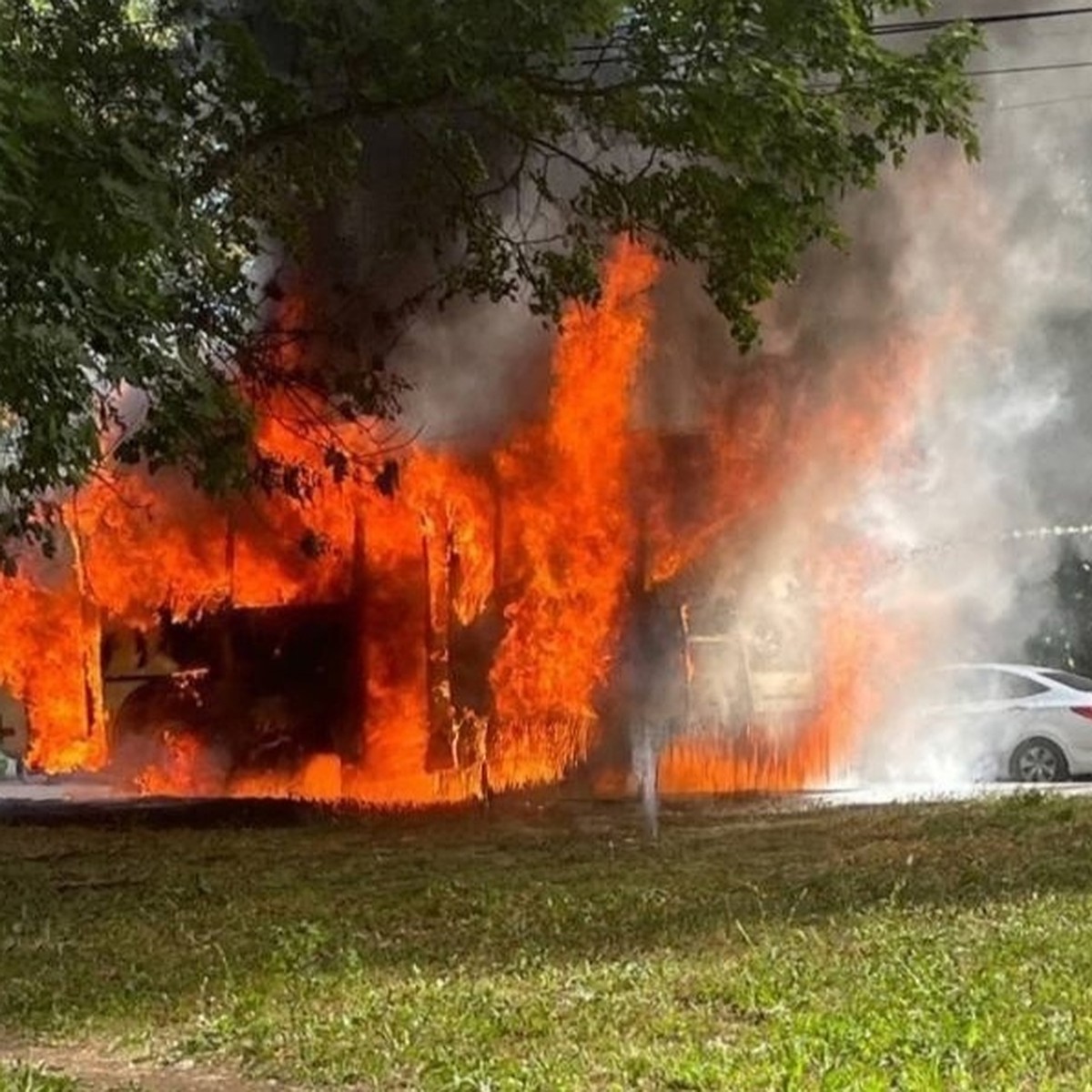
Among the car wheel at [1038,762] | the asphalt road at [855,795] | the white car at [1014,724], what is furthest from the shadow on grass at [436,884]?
the car wheel at [1038,762]

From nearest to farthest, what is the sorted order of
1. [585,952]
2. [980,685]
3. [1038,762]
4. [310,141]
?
[585,952] → [310,141] → [1038,762] → [980,685]

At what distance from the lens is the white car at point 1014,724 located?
1673 centimetres

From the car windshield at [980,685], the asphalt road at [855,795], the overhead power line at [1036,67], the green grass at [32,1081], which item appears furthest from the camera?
the car windshield at [980,685]

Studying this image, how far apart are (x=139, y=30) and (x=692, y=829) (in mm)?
6786

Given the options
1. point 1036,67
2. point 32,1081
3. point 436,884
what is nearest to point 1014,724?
point 1036,67

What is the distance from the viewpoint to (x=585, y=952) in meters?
7.47

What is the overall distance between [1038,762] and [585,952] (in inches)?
423

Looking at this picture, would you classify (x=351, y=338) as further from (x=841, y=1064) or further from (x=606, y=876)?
(x=841, y=1064)

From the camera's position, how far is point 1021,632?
2645cm

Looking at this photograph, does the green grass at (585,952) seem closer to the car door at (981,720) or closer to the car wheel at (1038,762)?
the car wheel at (1038,762)

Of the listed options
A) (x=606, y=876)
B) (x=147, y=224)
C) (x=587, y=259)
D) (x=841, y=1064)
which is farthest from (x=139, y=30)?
(x=841, y=1064)

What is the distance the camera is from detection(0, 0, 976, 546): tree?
27.1 ft

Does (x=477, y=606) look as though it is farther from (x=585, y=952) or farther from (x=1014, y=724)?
(x=585, y=952)

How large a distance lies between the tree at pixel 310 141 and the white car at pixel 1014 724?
7230mm
